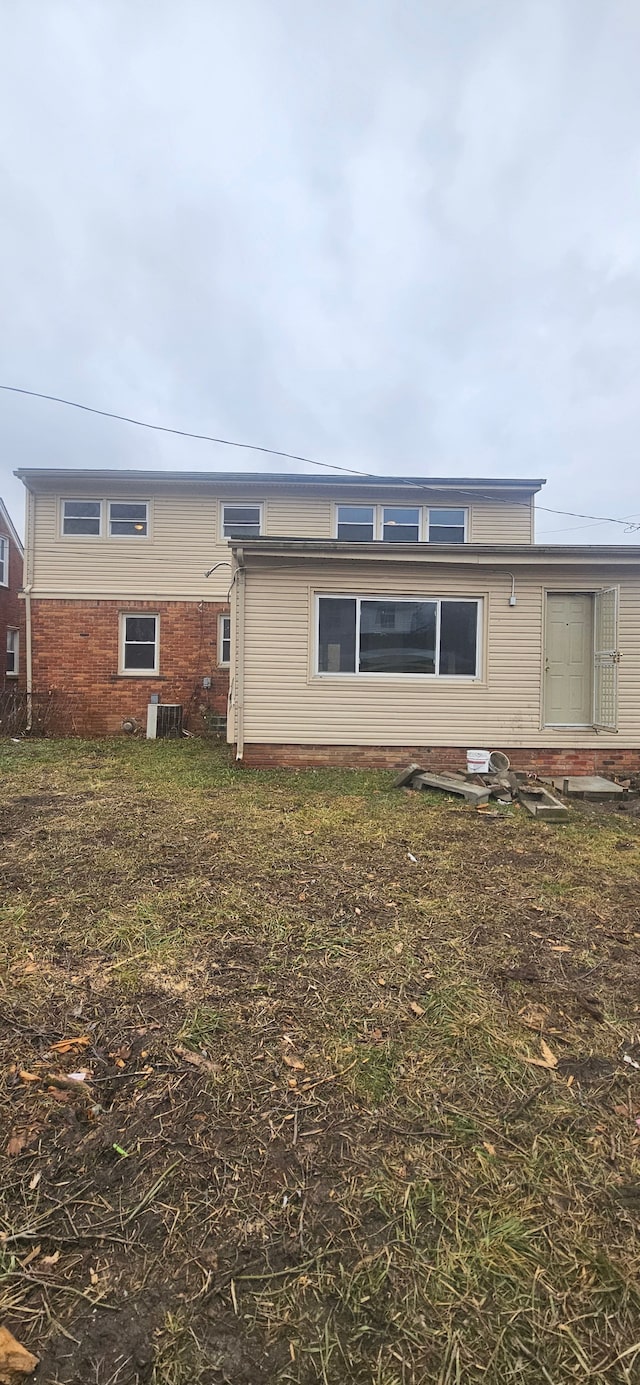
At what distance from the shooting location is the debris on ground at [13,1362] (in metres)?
1.27

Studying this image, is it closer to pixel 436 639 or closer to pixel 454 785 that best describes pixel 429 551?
pixel 436 639

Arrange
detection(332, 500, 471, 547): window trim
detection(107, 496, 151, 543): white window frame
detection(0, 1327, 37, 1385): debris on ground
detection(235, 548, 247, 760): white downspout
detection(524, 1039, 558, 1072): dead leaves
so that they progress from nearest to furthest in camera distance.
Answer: detection(0, 1327, 37, 1385): debris on ground < detection(524, 1039, 558, 1072): dead leaves < detection(235, 548, 247, 760): white downspout < detection(107, 496, 151, 543): white window frame < detection(332, 500, 471, 547): window trim

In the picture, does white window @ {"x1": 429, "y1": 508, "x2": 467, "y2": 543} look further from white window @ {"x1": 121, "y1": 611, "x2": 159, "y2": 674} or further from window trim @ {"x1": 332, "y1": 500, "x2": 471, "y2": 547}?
white window @ {"x1": 121, "y1": 611, "x2": 159, "y2": 674}

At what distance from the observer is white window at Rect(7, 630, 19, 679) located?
18250 mm

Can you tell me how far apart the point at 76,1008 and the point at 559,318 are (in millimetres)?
31147

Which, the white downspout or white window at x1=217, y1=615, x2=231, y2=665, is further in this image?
white window at x1=217, y1=615, x2=231, y2=665

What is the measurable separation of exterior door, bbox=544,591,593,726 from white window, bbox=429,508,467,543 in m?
5.69

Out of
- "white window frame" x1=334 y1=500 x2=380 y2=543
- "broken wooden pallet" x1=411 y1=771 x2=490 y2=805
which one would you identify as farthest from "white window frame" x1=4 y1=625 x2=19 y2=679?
"broken wooden pallet" x1=411 y1=771 x2=490 y2=805

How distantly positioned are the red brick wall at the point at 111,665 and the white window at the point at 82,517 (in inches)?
69.5

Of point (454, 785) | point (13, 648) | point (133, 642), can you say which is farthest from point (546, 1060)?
point (13, 648)

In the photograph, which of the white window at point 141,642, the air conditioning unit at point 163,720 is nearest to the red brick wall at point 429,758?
the air conditioning unit at point 163,720

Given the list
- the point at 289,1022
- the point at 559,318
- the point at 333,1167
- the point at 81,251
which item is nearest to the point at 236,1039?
the point at 289,1022

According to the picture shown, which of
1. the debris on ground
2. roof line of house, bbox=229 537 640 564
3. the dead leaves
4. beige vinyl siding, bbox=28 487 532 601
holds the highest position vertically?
beige vinyl siding, bbox=28 487 532 601

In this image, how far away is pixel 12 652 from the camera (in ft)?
60.6
